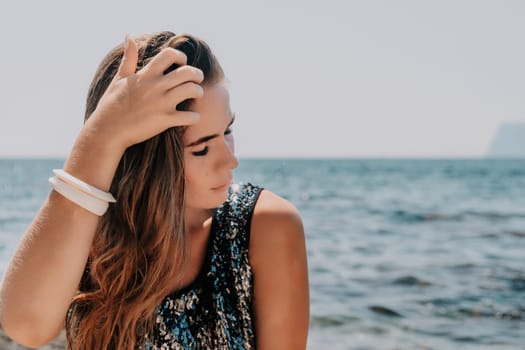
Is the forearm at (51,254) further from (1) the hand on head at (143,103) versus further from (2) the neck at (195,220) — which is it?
(2) the neck at (195,220)

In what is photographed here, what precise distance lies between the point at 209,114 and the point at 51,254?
643 millimetres

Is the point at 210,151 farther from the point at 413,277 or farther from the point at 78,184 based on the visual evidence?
the point at 413,277

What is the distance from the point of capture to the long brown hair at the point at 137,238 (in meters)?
2.07

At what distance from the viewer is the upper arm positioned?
2150mm

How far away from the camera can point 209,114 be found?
2.01 m

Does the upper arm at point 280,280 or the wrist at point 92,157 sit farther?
the upper arm at point 280,280

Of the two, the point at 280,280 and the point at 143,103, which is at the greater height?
the point at 143,103

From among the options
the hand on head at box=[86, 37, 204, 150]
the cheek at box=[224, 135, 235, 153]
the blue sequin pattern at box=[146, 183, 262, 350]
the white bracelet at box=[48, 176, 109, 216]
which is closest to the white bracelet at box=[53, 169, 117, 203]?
the white bracelet at box=[48, 176, 109, 216]

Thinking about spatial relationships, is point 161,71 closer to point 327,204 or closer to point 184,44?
point 184,44

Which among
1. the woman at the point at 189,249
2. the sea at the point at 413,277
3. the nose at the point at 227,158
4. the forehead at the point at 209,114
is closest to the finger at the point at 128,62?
the woman at the point at 189,249

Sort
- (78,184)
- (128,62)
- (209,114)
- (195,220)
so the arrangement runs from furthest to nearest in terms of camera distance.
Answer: (195,220), (209,114), (128,62), (78,184)

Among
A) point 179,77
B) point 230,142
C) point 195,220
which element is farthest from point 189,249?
point 179,77

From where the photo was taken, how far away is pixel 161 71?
168 cm

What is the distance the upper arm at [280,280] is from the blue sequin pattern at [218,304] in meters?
0.04
